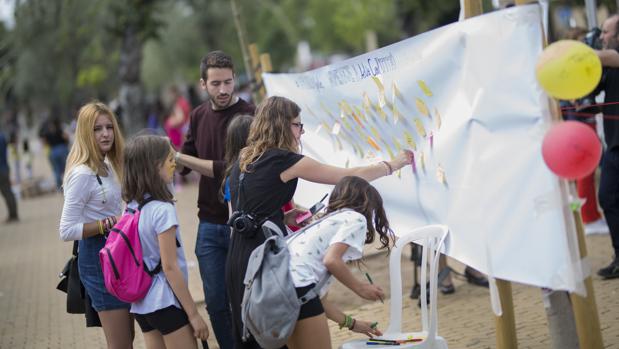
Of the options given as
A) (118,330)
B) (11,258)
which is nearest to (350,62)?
(118,330)

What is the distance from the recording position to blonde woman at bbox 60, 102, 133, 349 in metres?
4.76

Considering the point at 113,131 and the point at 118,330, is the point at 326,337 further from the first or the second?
the point at 113,131

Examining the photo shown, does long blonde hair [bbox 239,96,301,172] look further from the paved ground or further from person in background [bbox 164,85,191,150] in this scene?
person in background [bbox 164,85,191,150]

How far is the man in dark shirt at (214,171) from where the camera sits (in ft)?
17.5

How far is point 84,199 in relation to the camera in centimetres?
480

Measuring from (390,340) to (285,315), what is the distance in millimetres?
827

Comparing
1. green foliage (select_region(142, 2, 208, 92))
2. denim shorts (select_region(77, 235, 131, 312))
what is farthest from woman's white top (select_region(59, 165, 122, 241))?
green foliage (select_region(142, 2, 208, 92))

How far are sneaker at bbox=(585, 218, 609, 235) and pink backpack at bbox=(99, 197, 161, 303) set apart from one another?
6039mm

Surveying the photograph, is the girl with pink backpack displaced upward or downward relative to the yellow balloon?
downward

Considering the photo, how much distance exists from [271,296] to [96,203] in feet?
5.00

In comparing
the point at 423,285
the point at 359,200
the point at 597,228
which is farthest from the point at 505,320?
the point at 597,228

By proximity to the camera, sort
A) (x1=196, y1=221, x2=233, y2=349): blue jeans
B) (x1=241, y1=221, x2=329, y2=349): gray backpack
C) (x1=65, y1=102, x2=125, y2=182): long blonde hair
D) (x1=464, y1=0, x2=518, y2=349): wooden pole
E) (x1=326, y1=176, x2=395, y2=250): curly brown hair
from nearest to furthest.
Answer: (x1=241, y1=221, x2=329, y2=349): gray backpack
(x1=326, y1=176, x2=395, y2=250): curly brown hair
(x1=464, y1=0, x2=518, y2=349): wooden pole
(x1=65, y1=102, x2=125, y2=182): long blonde hair
(x1=196, y1=221, x2=233, y2=349): blue jeans

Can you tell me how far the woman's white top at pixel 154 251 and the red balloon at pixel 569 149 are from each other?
6.03 ft

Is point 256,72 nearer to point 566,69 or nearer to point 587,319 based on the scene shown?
point 587,319
